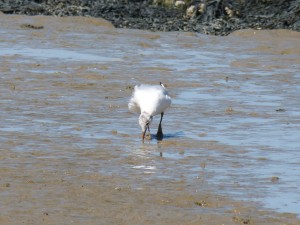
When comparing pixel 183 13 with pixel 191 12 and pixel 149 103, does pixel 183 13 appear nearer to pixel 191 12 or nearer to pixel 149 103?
pixel 191 12

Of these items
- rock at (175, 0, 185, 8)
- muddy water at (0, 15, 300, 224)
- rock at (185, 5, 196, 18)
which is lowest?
rock at (175, 0, 185, 8)

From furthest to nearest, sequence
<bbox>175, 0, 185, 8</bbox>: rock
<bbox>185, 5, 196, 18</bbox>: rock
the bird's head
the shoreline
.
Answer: <bbox>175, 0, 185, 8</bbox>: rock
<bbox>185, 5, 196, 18</bbox>: rock
the shoreline
the bird's head

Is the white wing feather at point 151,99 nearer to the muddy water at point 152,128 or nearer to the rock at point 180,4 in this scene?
the muddy water at point 152,128

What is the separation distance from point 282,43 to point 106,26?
4.48 m

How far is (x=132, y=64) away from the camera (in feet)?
57.0

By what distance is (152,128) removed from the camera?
1236 centimetres

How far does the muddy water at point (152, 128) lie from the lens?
27.3 ft

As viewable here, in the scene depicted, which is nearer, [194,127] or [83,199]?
[83,199]

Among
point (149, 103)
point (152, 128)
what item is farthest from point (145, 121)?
point (152, 128)

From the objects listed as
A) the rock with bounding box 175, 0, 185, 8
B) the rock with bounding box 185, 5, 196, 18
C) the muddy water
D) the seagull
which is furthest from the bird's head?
the rock with bounding box 175, 0, 185, 8

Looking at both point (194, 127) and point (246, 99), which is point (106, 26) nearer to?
point (246, 99)

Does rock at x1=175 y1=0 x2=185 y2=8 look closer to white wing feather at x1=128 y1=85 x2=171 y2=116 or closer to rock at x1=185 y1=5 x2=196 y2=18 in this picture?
rock at x1=185 y1=5 x2=196 y2=18

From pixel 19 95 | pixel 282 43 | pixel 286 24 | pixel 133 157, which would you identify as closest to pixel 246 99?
pixel 19 95

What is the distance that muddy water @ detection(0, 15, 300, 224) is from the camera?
27.3 feet
